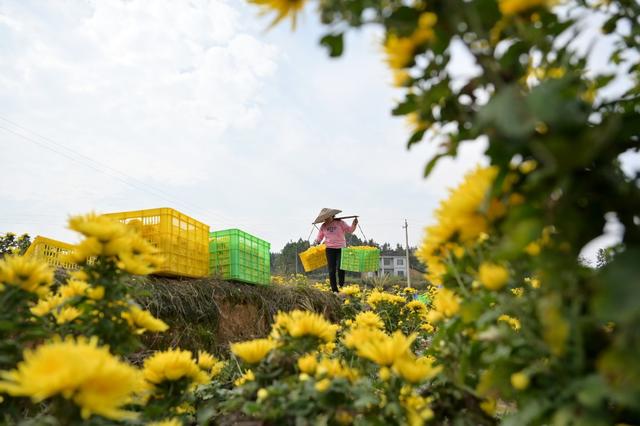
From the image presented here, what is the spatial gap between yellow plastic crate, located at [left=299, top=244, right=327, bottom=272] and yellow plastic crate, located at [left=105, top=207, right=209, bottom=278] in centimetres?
539

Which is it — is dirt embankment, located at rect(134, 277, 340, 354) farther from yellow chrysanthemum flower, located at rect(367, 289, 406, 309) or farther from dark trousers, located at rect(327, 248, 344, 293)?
dark trousers, located at rect(327, 248, 344, 293)

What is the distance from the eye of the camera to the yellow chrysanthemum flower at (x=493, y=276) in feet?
2.97

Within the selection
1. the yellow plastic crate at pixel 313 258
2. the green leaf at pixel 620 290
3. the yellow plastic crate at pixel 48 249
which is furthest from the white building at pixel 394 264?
the green leaf at pixel 620 290

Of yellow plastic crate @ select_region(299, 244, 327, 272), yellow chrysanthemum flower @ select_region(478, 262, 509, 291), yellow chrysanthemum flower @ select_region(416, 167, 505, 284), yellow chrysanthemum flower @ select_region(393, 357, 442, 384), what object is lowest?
yellow chrysanthemum flower @ select_region(393, 357, 442, 384)

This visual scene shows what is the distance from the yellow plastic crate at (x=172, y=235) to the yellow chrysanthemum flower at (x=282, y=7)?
3.74 m

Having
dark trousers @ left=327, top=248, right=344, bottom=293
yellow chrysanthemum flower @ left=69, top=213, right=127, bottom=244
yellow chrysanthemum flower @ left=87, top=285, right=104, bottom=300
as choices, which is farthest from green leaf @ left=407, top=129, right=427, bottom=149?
dark trousers @ left=327, top=248, right=344, bottom=293

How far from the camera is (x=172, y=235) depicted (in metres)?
4.58

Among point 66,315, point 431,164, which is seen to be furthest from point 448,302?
point 66,315

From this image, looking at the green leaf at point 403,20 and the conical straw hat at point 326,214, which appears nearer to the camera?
the green leaf at point 403,20

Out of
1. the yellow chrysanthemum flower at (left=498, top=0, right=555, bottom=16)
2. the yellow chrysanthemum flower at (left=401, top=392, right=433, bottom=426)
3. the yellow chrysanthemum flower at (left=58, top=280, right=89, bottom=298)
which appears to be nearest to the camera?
the yellow chrysanthemum flower at (left=498, top=0, right=555, bottom=16)

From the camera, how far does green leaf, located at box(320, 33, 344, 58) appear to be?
2.87 ft

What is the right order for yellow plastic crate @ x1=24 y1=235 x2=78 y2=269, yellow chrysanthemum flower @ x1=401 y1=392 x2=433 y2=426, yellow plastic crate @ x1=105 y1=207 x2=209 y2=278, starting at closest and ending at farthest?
yellow chrysanthemum flower @ x1=401 y1=392 x2=433 y2=426 < yellow plastic crate @ x1=24 y1=235 x2=78 y2=269 < yellow plastic crate @ x1=105 y1=207 x2=209 y2=278

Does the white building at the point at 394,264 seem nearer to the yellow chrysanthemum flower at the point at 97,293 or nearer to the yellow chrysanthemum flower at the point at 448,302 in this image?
the yellow chrysanthemum flower at the point at 448,302

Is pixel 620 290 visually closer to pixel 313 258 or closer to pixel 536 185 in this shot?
pixel 536 185
